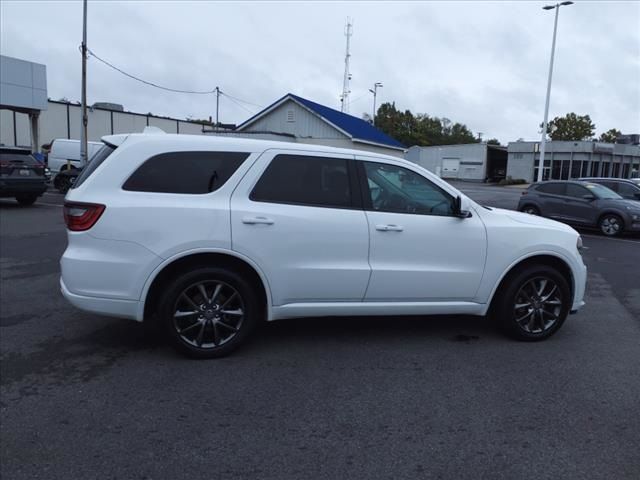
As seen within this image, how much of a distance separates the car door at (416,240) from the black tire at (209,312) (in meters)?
1.08

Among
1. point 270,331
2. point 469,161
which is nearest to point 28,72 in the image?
point 270,331

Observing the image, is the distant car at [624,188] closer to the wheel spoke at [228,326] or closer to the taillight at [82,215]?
the wheel spoke at [228,326]

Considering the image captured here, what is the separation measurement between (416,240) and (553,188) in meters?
13.2

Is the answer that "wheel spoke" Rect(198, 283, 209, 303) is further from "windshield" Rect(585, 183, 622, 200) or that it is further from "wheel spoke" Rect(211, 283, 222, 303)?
"windshield" Rect(585, 183, 622, 200)

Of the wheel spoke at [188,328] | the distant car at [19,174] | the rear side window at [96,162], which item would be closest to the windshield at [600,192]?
the wheel spoke at [188,328]

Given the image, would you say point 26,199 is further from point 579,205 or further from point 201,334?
point 579,205

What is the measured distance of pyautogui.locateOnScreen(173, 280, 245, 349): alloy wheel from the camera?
4.36 metres

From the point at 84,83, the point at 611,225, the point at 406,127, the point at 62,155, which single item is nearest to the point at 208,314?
the point at 611,225

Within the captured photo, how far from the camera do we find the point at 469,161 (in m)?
65.4

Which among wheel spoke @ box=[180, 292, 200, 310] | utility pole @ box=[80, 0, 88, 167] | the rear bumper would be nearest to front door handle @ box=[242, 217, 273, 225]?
wheel spoke @ box=[180, 292, 200, 310]

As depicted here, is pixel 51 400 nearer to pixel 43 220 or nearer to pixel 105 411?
pixel 105 411

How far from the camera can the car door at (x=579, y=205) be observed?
593 inches

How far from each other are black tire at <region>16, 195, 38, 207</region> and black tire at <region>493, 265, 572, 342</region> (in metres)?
15.6

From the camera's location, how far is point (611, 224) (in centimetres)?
1463
